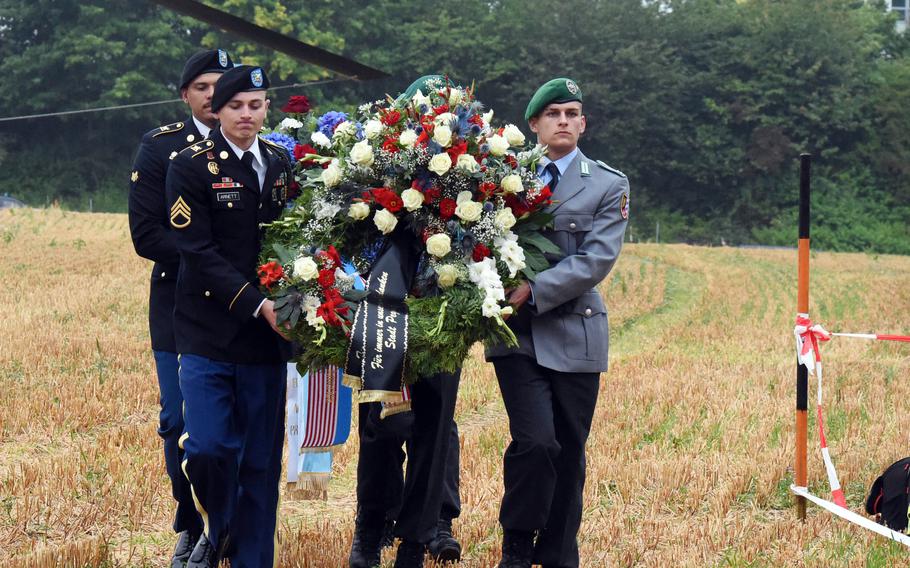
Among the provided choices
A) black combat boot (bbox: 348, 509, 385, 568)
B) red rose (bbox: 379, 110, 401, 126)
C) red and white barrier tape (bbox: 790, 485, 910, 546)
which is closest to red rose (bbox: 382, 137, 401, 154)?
red rose (bbox: 379, 110, 401, 126)

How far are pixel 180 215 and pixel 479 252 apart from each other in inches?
47.7

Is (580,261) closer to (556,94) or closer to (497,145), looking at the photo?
(497,145)

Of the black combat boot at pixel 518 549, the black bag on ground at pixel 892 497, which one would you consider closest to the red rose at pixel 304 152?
the black combat boot at pixel 518 549

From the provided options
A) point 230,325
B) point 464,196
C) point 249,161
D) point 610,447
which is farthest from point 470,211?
point 610,447

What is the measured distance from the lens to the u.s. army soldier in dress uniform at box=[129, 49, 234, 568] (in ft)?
18.2

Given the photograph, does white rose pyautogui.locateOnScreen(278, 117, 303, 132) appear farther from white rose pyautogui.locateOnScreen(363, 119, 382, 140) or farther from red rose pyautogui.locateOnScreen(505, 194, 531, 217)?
red rose pyautogui.locateOnScreen(505, 194, 531, 217)

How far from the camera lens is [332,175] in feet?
16.2

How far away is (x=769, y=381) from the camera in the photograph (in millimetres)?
10945

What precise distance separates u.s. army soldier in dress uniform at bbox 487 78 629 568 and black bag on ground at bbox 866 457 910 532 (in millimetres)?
1839

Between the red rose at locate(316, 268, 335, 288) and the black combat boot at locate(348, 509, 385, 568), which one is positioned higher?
the red rose at locate(316, 268, 335, 288)

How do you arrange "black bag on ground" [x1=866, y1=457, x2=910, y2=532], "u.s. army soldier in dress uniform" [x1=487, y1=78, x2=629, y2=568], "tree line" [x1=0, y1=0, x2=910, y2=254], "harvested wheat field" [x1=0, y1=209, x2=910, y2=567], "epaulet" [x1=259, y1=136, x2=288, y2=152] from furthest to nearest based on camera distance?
"tree line" [x1=0, y1=0, x2=910, y2=254] → "black bag on ground" [x1=866, y1=457, x2=910, y2=532] → "harvested wheat field" [x1=0, y1=209, x2=910, y2=567] → "epaulet" [x1=259, y1=136, x2=288, y2=152] → "u.s. army soldier in dress uniform" [x1=487, y1=78, x2=629, y2=568]

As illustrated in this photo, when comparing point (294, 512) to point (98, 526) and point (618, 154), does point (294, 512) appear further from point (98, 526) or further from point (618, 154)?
point (618, 154)

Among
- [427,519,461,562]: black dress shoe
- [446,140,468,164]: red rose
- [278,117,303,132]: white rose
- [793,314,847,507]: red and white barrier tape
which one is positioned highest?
[278,117,303,132]: white rose

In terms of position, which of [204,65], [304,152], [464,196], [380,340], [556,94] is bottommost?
[380,340]
